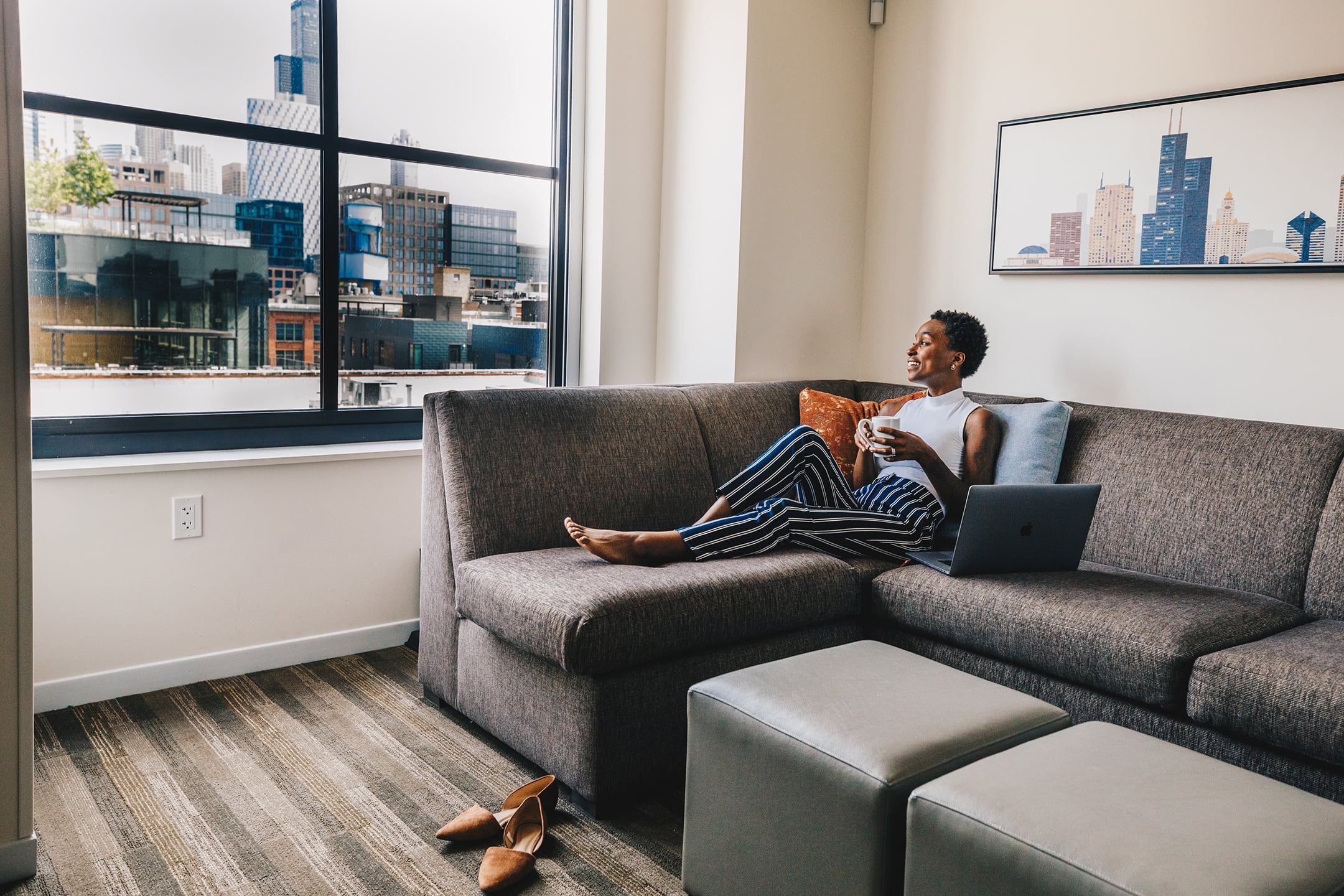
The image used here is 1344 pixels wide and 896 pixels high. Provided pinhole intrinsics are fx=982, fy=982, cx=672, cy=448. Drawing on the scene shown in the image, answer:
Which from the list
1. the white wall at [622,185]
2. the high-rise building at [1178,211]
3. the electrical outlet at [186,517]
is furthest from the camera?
the white wall at [622,185]

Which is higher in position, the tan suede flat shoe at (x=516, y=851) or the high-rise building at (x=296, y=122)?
the high-rise building at (x=296, y=122)

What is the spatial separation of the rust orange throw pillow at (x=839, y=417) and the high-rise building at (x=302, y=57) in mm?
1773

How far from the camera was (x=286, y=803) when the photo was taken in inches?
80.3

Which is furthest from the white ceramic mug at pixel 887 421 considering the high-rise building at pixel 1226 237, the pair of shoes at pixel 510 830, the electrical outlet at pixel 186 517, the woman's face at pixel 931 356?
the electrical outlet at pixel 186 517

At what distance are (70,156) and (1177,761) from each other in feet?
9.25

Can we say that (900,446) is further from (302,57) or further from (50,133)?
(50,133)

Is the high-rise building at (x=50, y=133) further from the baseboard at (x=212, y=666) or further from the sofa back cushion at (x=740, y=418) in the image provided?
the sofa back cushion at (x=740, y=418)

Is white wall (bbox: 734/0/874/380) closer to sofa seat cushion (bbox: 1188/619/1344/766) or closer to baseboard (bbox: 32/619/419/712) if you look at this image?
baseboard (bbox: 32/619/419/712)

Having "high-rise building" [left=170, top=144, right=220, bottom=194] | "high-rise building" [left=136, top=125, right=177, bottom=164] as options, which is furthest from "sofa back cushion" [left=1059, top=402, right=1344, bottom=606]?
"high-rise building" [left=136, top=125, right=177, bottom=164]

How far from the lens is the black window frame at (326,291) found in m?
2.59

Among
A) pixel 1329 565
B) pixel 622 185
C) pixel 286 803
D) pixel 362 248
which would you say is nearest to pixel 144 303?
pixel 362 248

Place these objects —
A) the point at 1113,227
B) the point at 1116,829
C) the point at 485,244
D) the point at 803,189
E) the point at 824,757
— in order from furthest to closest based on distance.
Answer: the point at 803,189 → the point at 485,244 → the point at 1113,227 → the point at 824,757 → the point at 1116,829

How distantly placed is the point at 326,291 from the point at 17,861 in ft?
5.73

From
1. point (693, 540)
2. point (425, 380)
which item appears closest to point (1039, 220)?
point (693, 540)
